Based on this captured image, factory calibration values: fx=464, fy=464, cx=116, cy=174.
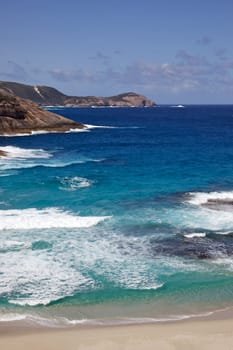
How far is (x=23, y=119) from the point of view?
92.9 meters

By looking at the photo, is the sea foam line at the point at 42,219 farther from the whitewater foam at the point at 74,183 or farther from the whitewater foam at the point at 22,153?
the whitewater foam at the point at 22,153

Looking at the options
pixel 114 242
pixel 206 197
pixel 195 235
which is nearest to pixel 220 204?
pixel 206 197

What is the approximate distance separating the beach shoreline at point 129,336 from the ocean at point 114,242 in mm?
858

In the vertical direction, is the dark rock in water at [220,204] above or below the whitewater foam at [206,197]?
below

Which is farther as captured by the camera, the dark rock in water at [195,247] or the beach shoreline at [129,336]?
the dark rock in water at [195,247]

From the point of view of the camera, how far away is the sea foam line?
96.6ft

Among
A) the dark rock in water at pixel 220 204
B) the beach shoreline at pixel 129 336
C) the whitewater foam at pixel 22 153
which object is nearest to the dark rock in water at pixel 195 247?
the dark rock in water at pixel 220 204

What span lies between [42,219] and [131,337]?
15.7 m

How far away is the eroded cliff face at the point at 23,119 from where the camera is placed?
86.9 meters

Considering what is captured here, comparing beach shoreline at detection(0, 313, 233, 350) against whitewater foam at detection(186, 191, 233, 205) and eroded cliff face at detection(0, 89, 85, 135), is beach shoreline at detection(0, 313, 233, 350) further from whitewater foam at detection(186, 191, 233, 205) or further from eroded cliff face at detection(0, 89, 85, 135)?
eroded cliff face at detection(0, 89, 85, 135)

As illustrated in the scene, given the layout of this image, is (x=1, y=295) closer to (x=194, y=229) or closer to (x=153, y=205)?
(x=194, y=229)

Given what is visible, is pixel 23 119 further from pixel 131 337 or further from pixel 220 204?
pixel 131 337

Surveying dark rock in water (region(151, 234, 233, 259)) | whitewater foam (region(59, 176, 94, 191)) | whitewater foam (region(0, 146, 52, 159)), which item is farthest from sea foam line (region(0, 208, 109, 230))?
whitewater foam (region(0, 146, 52, 159))

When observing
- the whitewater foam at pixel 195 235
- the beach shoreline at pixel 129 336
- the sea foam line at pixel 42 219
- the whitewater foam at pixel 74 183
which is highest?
the whitewater foam at pixel 74 183
